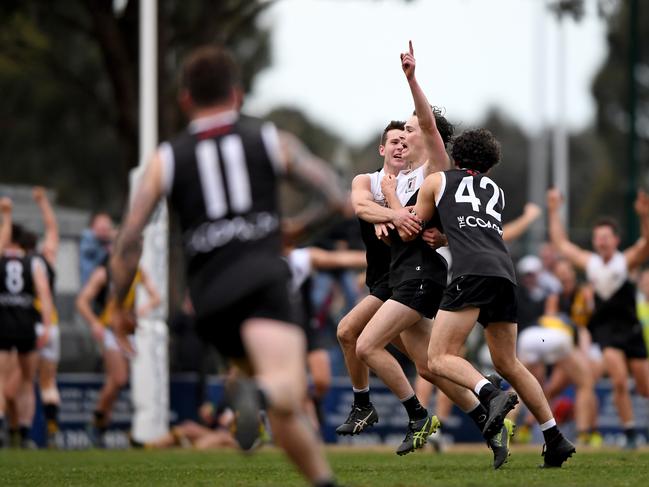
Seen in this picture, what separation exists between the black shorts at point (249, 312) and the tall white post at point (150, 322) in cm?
1095

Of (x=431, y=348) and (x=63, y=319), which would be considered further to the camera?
(x=63, y=319)

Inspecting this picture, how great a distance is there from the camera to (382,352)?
9.77 meters

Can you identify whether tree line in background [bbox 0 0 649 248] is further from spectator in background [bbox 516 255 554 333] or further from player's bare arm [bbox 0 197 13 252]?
player's bare arm [bbox 0 197 13 252]

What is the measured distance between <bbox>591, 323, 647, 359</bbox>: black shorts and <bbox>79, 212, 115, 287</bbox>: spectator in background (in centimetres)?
617

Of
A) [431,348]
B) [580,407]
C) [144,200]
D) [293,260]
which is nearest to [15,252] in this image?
[293,260]

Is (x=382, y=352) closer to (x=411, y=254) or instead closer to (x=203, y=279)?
(x=411, y=254)

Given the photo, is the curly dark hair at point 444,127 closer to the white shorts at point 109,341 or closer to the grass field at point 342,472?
the grass field at point 342,472

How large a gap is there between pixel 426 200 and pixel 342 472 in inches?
79.8

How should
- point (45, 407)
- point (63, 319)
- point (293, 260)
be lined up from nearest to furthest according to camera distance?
point (293, 260) → point (45, 407) → point (63, 319)

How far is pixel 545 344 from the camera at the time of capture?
1675 centimetres

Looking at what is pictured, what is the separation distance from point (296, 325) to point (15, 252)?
10471 millimetres

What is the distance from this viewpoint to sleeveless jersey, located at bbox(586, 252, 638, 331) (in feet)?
49.7

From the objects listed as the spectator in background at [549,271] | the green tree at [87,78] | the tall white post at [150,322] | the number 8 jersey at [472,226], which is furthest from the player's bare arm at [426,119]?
the green tree at [87,78]

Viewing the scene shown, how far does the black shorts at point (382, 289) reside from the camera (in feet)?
33.2
